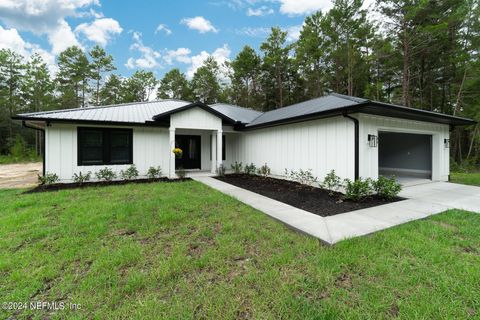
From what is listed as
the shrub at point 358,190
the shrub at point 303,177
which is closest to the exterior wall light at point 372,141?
the shrub at point 358,190

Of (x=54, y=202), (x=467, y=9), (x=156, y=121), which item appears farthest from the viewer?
(x=467, y=9)

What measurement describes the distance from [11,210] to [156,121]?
544 centimetres

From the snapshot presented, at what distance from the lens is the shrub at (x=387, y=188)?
5.65 metres

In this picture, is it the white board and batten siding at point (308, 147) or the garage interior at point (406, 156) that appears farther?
the garage interior at point (406, 156)

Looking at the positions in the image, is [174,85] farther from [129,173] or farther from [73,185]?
[73,185]

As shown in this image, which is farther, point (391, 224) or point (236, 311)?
point (391, 224)

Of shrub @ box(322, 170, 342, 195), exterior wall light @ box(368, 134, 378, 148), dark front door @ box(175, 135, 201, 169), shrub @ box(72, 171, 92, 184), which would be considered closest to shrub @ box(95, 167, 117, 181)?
shrub @ box(72, 171, 92, 184)

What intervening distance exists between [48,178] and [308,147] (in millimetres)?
9682

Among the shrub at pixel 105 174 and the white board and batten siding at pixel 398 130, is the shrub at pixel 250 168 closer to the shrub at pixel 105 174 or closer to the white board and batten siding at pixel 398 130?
the white board and batten siding at pixel 398 130

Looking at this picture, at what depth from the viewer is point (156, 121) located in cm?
908

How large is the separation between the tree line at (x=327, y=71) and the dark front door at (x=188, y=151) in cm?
1310

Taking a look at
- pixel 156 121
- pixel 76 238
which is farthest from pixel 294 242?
pixel 156 121

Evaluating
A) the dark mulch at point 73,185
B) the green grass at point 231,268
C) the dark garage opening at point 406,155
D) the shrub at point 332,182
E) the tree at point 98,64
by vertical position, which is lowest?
the green grass at point 231,268

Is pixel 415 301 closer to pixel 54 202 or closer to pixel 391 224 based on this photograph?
pixel 391 224
